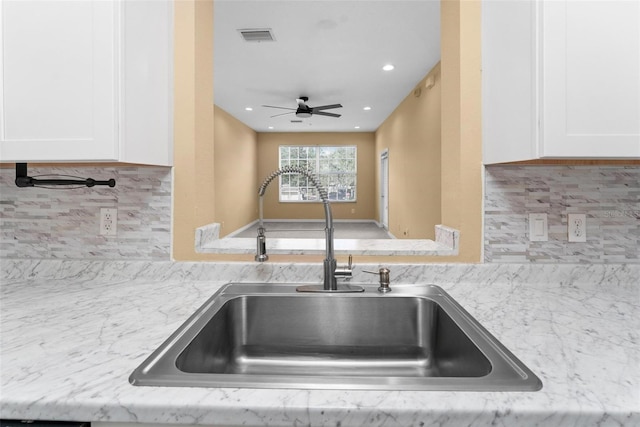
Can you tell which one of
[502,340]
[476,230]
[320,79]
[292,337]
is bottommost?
[292,337]

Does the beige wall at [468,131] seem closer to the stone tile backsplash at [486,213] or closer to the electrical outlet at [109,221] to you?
the stone tile backsplash at [486,213]

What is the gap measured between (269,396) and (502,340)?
22.1 inches

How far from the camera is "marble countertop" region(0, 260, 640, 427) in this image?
2.09 ft

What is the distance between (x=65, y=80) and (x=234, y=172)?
7.24 meters

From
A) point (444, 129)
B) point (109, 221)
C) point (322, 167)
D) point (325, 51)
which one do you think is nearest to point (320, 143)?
point (322, 167)

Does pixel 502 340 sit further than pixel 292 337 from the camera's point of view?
No

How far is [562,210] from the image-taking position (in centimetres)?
138

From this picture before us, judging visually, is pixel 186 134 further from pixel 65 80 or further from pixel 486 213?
pixel 486 213

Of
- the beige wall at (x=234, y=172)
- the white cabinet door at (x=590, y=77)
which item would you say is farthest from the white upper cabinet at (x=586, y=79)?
the beige wall at (x=234, y=172)

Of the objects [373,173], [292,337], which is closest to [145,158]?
[292,337]

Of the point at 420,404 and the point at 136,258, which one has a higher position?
the point at 136,258

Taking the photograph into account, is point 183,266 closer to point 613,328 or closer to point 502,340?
point 502,340

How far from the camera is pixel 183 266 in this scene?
144 centimetres

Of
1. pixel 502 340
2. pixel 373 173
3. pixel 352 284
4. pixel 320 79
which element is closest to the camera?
pixel 502 340
